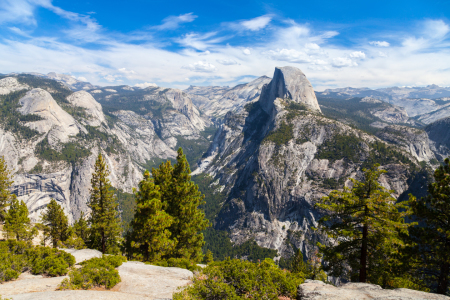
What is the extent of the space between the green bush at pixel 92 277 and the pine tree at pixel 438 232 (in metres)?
25.9

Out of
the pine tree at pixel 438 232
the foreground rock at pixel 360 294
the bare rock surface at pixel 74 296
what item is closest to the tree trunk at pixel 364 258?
the pine tree at pixel 438 232

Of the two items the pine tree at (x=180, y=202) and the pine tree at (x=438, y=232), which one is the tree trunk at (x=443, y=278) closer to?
the pine tree at (x=438, y=232)

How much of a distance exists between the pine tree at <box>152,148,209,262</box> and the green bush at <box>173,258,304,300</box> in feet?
54.3

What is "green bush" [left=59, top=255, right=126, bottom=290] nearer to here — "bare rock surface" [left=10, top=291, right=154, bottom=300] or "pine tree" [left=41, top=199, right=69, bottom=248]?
"bare rock surface" [left=10, top=291, right=154, bottom=300]

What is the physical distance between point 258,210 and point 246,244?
32185 mm

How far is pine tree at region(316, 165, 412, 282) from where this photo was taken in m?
18.4

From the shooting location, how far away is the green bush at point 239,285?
11719 millimetres

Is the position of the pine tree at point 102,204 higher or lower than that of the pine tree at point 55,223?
higher

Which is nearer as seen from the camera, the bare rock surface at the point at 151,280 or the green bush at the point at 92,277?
the green bush at the point at 92,277

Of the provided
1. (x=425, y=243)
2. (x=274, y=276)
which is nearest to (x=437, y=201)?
(x=425, y=243)

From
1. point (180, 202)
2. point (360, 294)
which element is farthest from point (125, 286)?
point (360, 294)

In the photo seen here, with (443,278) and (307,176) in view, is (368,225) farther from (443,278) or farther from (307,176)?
(307,176)

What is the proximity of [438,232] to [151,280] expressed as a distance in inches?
995

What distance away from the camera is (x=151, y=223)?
26.4m
